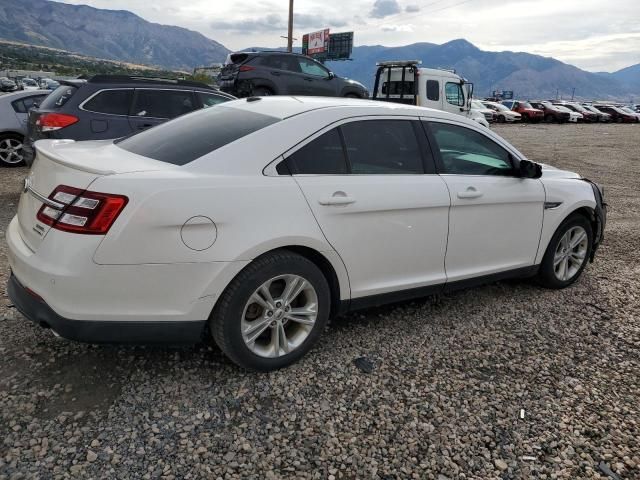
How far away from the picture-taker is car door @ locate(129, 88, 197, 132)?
7.24 meters

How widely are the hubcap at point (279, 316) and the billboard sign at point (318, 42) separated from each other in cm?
6122

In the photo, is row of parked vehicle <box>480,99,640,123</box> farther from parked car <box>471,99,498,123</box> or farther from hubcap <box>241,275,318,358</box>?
hubcap <box>241,275,318,358</box>

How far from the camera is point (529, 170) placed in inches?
158

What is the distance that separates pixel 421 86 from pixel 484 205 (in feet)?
40.0

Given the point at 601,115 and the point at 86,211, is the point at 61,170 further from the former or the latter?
the point at 601,115

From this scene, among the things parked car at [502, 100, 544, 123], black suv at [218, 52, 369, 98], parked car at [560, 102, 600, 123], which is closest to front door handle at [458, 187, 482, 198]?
black suv at [218, 52, 369, 98]

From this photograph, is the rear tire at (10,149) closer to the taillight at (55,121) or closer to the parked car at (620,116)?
the taillight at (55,121)

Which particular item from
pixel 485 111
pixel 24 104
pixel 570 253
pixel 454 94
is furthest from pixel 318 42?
pixel 570 253

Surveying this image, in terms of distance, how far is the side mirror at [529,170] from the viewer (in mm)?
4008

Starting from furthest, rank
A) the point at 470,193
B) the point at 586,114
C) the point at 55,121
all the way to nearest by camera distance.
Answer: the point at 586,114 < the point at 55,121 < the point at 470,193

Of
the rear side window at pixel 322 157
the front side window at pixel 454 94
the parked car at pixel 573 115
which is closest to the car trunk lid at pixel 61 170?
the rear side window at pixel 322 157

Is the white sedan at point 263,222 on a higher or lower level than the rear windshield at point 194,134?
lower

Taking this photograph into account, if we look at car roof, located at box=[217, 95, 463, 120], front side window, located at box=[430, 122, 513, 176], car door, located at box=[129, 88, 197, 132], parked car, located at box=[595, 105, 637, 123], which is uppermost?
car roof, located at box=[217, 95, 463, 120]

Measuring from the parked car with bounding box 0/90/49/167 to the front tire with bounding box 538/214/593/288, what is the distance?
27.7 ft
